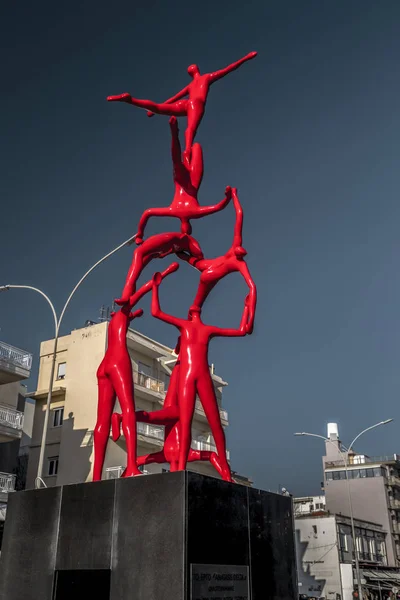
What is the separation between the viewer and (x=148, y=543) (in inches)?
317

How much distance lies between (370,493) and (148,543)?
50.9 meters

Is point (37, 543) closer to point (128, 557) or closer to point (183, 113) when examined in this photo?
point (128, 557)

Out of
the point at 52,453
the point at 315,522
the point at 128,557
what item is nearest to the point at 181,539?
the point at 128,557

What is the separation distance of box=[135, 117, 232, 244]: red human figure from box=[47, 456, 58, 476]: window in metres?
23.0

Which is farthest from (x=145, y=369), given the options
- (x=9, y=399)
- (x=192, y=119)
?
(x=192, y=119)

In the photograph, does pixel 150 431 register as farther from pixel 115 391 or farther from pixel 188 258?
pixel 115 391

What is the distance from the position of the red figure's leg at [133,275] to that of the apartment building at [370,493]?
46.1 metres

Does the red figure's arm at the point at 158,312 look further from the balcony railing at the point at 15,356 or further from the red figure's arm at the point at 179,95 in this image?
the balcony railing at the point at 15,356

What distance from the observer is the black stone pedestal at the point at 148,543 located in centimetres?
787

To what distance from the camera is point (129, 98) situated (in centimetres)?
1111

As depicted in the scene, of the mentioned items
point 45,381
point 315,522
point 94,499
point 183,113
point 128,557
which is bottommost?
point 128,557

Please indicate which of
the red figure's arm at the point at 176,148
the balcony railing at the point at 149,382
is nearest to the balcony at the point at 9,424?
the balcony railing at the point at 149,382

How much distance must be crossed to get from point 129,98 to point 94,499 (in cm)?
673

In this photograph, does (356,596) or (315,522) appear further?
(315,522)
